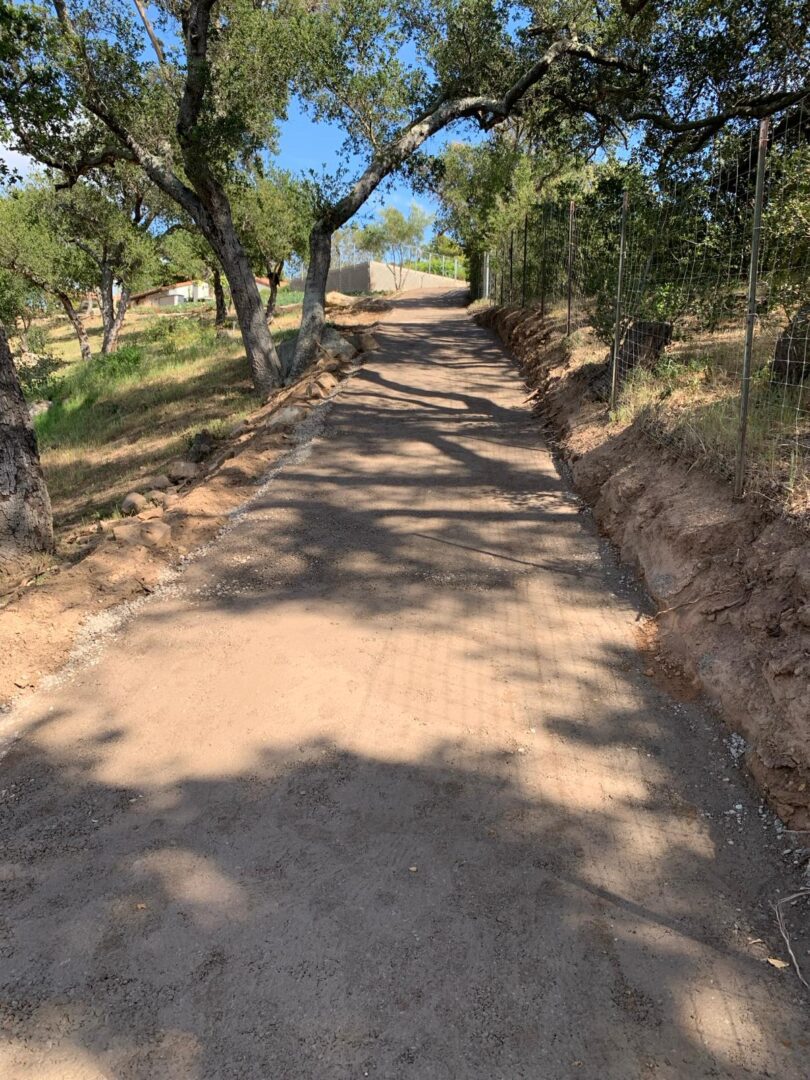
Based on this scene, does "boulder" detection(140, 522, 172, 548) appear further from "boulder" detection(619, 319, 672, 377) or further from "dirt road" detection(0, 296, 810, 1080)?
"boulder" detection(619, 319, 672, 377)

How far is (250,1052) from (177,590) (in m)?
3.33

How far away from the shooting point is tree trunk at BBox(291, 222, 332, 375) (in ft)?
44.5

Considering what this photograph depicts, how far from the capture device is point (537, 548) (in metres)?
5.71

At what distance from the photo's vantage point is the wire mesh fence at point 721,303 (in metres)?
4.38

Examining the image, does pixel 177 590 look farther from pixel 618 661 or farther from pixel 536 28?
pixel 536 28

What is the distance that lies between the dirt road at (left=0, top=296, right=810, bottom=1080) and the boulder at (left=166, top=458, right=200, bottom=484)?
14.8ft

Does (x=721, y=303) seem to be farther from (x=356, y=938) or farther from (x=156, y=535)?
(x=356, y=938)

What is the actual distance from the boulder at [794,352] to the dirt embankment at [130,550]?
14.6 ft

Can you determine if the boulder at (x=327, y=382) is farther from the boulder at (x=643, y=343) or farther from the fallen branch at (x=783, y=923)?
the fallen branch at (x=783, y=923)

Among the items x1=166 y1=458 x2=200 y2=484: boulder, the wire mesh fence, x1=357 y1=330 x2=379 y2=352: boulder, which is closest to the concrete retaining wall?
x1=357 y1=330 x2=379 y2=352: boulder

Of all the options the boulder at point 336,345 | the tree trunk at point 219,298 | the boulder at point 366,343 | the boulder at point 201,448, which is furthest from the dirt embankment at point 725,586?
the tree trunk at point 219,298

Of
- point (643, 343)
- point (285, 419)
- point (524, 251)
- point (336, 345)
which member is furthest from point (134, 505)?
point (524, 251)

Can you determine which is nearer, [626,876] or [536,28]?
[626,876]

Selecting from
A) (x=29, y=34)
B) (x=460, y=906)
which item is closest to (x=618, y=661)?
(x=460, y=906)
